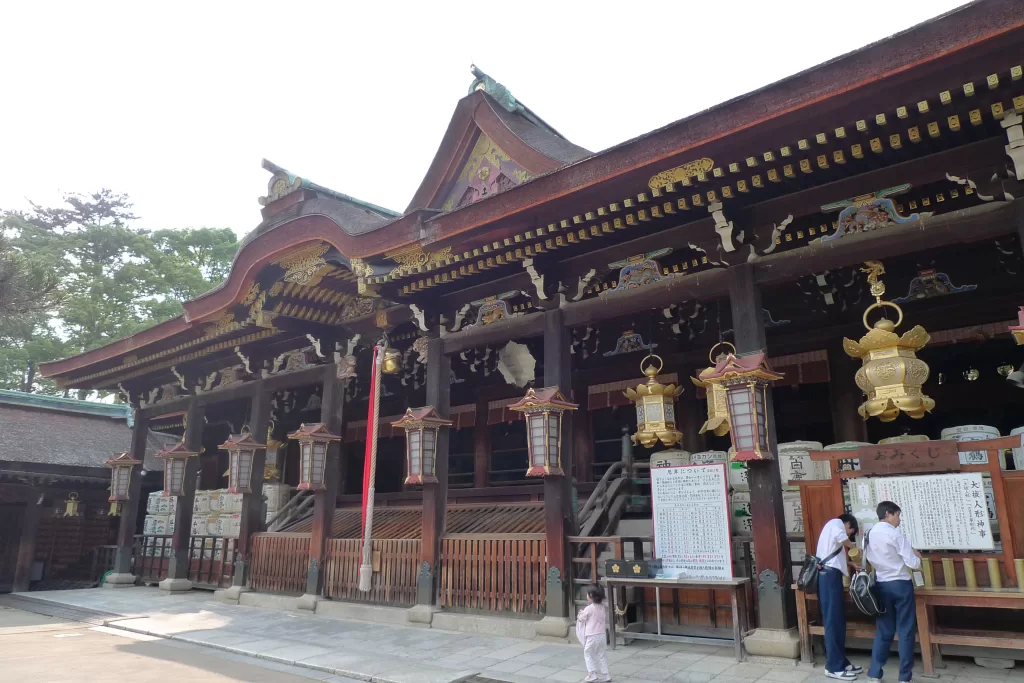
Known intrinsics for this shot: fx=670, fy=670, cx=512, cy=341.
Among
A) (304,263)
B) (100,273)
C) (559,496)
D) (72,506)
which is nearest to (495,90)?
(304,263)

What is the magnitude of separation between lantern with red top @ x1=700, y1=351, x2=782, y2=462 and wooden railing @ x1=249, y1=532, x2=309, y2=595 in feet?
26.6

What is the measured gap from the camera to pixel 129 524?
16.4 m

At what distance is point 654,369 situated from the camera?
9.34 metres

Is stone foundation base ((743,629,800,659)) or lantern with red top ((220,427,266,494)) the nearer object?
stone foundation base ((743,629,800,659))

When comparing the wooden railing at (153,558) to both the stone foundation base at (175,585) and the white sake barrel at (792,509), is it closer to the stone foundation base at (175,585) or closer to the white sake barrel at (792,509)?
the stone foundation base at (175,585)

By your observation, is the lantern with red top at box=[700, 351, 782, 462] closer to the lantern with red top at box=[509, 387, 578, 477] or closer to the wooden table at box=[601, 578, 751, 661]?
the wooden table at box=[601, 578, 751, 661]

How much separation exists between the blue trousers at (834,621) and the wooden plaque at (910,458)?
46.1 inches

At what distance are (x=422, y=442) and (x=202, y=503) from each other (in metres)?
9.39

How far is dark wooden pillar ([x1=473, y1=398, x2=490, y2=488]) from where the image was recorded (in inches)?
536

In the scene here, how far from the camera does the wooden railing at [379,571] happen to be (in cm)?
→ 1012

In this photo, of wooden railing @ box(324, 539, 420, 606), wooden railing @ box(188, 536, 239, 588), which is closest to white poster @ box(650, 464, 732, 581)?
wooden railing @ box(324, 539, 420, 606)

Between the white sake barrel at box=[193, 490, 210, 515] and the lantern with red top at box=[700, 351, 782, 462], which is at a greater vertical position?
the lantern with red top at box=[700, 351, 782, 462]

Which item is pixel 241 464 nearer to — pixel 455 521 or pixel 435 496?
pixel 455 521

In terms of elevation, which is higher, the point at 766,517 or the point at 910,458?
the point at 910,458
